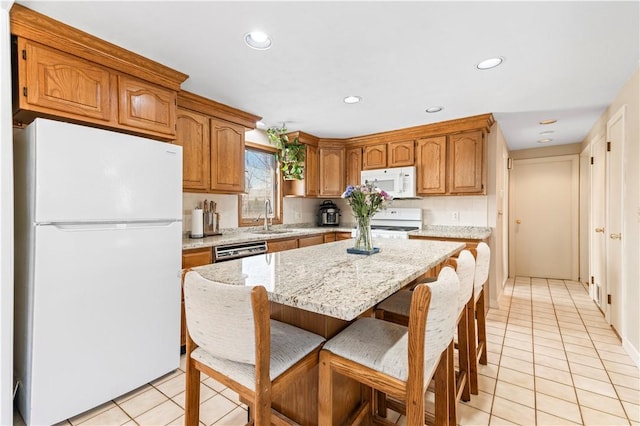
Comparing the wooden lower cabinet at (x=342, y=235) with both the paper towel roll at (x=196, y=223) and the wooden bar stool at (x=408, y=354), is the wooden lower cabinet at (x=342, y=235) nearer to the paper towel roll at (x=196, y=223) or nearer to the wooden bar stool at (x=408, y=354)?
the paper towel roll at (x=196, y=223)

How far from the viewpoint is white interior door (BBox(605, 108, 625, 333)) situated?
8.68ft

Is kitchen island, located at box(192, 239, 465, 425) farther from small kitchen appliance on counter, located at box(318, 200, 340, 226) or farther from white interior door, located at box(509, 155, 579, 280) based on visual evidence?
white interior door, located at box(509, 155, 579, 280)

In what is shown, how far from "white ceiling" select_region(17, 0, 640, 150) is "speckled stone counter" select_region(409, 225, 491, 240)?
1387 mm

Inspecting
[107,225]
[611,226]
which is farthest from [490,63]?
[107,225]

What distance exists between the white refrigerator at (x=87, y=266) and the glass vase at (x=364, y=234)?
4.39 feet

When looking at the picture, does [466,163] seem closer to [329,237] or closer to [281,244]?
[329,237]

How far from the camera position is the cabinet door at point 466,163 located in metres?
3.45

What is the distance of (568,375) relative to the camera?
2084 millimetres

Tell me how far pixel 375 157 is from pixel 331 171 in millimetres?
702

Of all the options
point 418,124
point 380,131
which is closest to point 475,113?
point 418,124

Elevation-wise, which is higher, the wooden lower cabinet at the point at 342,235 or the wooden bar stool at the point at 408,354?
the wooden lower cabinet at the point at 342,235

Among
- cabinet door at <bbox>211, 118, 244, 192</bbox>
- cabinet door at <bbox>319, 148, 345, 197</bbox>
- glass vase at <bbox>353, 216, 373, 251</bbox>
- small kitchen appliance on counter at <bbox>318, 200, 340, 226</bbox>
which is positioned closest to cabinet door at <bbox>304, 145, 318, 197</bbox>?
cabinet door at <bbox>319, 148, 345, 197</bbox>

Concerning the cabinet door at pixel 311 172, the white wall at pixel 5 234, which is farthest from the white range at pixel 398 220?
the white wall at pixel 5 234

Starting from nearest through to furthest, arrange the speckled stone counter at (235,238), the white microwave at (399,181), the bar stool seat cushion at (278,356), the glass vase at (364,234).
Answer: the bar stool seat cushion at (278,356) < the glass vase at (364,234) < the speckled stone counter at (235,238) < the white microwave at (399,181)
